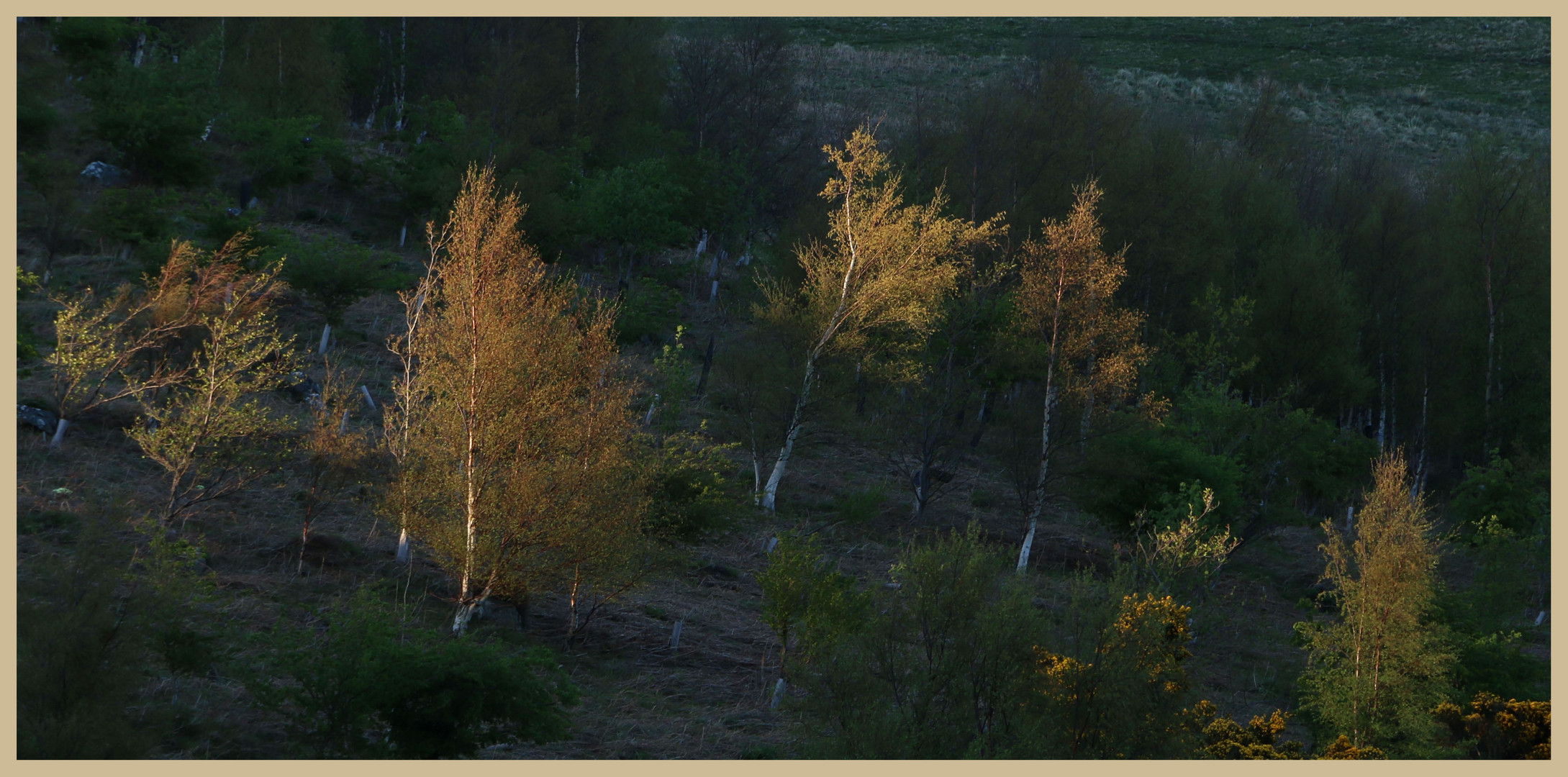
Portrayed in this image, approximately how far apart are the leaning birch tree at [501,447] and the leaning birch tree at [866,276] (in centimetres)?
1227

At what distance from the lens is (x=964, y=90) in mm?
79500

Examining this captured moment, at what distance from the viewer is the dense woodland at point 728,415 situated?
1576 cm

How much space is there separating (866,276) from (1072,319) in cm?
645

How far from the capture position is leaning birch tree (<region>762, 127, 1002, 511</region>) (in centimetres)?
3120

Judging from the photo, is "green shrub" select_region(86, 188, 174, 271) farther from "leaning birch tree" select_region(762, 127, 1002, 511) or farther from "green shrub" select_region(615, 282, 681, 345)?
"leaning birch tree" select_region(762, 127, 1002, 511)

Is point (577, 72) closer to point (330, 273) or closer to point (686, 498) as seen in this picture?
point (330, 273)

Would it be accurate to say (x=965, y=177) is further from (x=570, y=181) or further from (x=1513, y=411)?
(x=1513, y=411)

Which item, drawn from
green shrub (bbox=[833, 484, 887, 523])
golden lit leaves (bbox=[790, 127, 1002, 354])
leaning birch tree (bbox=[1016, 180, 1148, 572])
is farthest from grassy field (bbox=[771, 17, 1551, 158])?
green shrub (bbox=[833, 484, 887, 523])

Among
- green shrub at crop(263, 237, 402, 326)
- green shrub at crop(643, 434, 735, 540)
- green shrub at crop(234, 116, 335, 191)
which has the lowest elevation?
green shrub at crop(643, 434, 735, 540)

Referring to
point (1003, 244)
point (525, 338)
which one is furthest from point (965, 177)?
point (525, 338)

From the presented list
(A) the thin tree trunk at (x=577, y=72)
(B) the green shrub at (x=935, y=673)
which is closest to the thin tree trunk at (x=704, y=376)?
(A) the thin tree trunk at (x=577, y=72)

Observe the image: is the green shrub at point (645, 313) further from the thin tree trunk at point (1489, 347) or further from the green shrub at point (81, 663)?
the thin tree trunk at point (1489, 347)

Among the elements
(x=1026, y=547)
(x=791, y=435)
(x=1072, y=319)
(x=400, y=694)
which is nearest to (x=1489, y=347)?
(x=1072, y=319)

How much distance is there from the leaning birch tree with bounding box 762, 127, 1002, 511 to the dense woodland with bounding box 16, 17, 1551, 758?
6.1 inches
